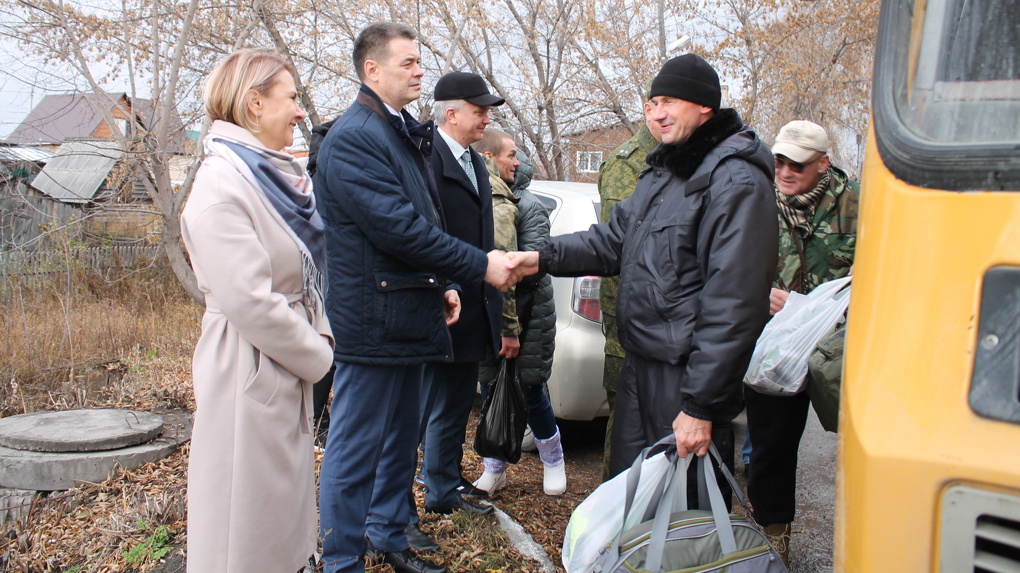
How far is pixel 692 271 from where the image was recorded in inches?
99.2

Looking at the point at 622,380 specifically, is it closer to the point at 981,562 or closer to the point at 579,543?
the point at 579,543

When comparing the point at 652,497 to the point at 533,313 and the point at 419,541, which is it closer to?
the point at 419,541

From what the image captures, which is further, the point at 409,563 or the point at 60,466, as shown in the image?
the point at 60,466

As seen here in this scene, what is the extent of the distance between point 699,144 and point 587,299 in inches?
72.8

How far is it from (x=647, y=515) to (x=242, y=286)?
1376mm

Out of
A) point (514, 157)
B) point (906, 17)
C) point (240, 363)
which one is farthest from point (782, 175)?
point (240, 363)

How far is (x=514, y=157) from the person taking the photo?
434cm

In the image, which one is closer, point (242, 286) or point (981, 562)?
point (981, 562)

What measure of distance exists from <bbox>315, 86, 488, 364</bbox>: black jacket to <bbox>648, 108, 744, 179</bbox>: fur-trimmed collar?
91 centimetres

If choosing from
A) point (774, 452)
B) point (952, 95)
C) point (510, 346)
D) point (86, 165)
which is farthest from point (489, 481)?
point (86, 165)

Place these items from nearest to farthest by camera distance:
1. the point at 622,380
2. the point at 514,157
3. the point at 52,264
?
the point at 622,380 → the point at 514,157 → the point at 52,264

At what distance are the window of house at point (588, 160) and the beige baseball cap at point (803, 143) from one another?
10115 mm

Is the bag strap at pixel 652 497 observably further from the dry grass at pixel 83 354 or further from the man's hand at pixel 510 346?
the dry grass at pixel 83 354

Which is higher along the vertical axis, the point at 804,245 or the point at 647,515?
the point at 804,245
